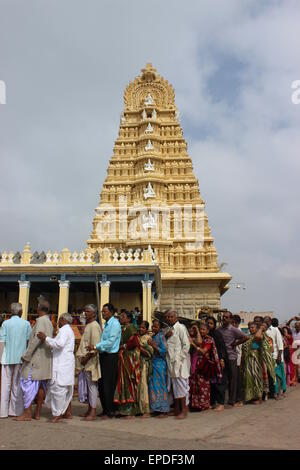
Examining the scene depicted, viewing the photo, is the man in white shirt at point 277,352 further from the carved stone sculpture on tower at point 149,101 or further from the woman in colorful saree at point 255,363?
the carved stone sculpture on tower at point 149,101

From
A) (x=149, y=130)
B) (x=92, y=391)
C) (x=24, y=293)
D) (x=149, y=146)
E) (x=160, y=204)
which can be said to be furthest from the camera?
(x=149, y=130)

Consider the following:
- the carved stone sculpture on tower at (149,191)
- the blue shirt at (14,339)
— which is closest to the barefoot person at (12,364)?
the blue shirt at (14,339)

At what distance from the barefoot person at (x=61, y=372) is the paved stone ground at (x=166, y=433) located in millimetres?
243

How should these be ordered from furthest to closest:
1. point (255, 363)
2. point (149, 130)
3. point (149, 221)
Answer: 1. point (149, 130)
2. point (149, 221)
3. point (255, 363)

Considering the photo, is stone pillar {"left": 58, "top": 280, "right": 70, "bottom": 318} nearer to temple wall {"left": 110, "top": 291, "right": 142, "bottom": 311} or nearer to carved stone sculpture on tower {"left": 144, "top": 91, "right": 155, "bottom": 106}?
temple wall {"left": 110, "top": 291, "right": 142, "bottom": 311}

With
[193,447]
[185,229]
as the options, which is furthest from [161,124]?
[193,447]

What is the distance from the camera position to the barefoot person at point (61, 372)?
593cm

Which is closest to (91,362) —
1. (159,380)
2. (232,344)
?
(159,380)

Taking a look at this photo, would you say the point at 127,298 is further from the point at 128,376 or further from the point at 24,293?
the point at 128,376

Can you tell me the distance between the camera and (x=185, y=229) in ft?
89.6

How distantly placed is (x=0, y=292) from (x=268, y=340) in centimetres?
1620

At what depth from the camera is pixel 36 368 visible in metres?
5.99

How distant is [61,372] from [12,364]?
2.97 feet

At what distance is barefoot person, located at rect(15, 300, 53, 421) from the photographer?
Result: 6.00 m
